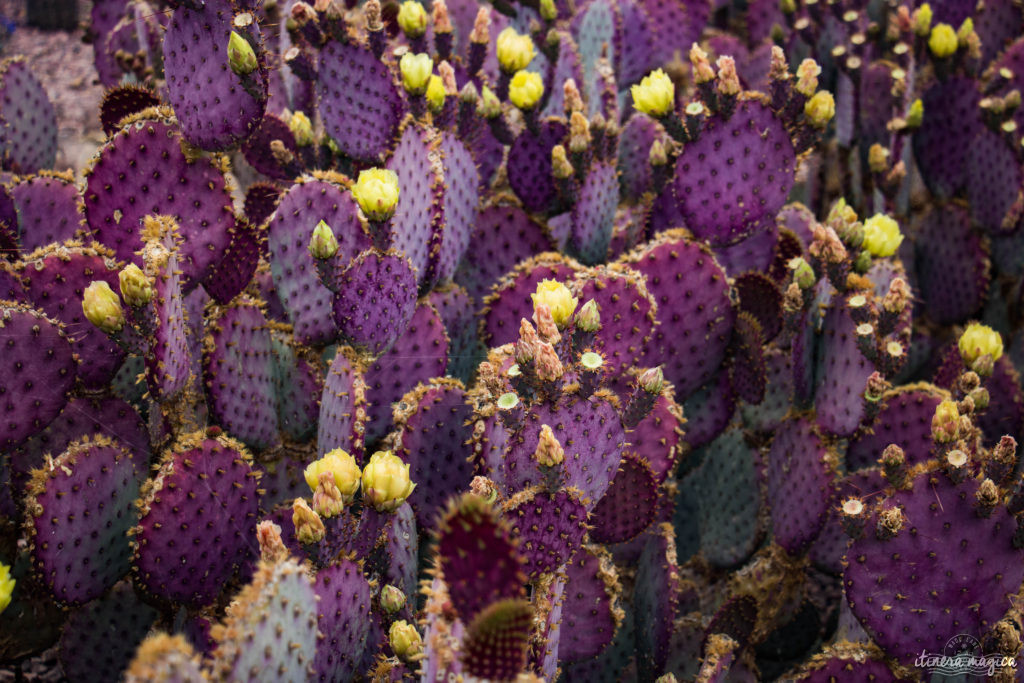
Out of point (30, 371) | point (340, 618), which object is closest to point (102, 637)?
point (30, 371)

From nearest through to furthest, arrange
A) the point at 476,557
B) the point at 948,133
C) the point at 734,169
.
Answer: the point at 476,557 → the point at 734,169 → the point at 948,133

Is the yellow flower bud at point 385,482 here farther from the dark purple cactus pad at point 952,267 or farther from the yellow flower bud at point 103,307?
the dark purple cactus pad at point 952,267

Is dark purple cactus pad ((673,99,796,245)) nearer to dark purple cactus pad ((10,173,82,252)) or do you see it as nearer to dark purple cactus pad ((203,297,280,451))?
dark purple cactus pad ((203,297,280,451))

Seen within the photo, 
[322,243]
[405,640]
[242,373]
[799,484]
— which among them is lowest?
[799,484]

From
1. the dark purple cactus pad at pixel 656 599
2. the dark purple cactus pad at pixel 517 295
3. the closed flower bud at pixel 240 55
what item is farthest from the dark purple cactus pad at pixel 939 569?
the closed flower bud at pixel 240 55

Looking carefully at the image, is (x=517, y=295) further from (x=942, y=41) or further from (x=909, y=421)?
(x=942, y=41)

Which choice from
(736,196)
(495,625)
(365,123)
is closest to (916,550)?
(736,196)

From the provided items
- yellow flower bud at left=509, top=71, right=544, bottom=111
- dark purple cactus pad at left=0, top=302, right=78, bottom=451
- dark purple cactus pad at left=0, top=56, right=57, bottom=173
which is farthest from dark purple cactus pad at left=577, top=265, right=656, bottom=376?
dark purple cactus pad at left=0, top=56, right=57, bottom=173
